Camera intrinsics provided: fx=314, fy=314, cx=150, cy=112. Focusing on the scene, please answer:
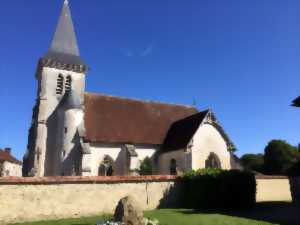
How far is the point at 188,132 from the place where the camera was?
24.9m

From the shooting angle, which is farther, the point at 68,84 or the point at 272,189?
the point at 68,84

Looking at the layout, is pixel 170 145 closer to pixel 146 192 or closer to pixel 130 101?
pixel 130 101

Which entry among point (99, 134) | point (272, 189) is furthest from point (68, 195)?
point (272, 189)

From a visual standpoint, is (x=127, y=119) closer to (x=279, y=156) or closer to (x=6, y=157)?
(x=279, y=156)

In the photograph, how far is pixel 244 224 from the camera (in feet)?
38.2

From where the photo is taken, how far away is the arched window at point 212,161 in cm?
2453

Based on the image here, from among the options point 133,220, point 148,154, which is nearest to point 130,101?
point 148,154

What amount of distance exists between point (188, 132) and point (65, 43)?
14.8 m

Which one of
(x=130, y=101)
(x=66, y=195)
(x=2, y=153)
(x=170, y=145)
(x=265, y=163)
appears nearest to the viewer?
(x=66, y=195)

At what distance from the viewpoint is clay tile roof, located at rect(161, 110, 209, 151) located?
24355 mm

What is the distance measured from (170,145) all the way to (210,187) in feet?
30.8

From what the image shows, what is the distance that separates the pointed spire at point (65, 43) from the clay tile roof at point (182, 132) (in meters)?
10.9

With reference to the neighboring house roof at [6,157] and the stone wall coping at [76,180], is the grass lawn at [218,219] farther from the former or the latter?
the neighboring house roof at [6,157]

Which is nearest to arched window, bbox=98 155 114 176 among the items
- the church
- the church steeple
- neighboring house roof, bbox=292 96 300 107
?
the church
